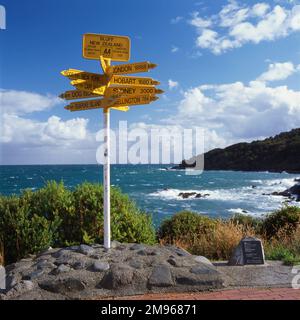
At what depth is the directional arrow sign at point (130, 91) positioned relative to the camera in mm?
5945

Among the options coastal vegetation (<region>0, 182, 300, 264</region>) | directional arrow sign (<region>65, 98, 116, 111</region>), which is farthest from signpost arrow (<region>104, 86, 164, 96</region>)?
coastal vegetation (<region>0, 182, 300, 264</region>)

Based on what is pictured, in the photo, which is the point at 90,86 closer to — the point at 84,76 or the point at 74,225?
the point at 84,76

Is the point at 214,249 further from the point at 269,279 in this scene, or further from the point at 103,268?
the point at 103,268

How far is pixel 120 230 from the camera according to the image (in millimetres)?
7410

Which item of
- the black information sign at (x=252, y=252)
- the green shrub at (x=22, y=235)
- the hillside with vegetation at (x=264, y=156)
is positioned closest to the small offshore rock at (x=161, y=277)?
the black information sign at (x=252, y=252)

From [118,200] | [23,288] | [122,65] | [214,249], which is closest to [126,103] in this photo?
[122,65]

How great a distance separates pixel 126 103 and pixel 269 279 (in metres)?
3.28

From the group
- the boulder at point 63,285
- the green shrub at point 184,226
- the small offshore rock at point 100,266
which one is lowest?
the green shrub at point 184,226

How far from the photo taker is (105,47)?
247 inches

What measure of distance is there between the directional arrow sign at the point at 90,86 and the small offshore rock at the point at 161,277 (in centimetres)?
281

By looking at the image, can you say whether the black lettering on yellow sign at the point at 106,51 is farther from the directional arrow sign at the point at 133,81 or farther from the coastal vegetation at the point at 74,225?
the coastal vegetation at the point at 74,225
